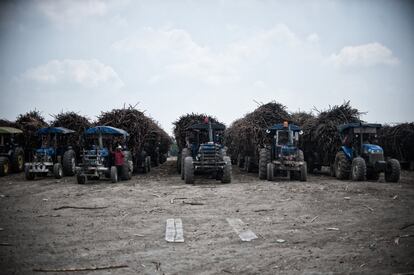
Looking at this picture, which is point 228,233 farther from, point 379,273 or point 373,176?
point 373,176

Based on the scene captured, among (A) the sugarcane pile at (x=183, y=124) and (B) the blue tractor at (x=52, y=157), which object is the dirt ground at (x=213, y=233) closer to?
(B) the blue tractor at (x=52, y=157)

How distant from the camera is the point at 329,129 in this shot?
16.2 metres

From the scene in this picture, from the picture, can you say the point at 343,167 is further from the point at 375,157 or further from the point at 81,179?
the point at 81,179

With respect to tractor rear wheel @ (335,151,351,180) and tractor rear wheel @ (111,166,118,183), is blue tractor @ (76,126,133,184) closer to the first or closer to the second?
tractor rear wheel @ (111,166,118,183)

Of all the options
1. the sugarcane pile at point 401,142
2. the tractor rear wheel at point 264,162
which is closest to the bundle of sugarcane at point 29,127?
the tractor rear wheel at point 264,162

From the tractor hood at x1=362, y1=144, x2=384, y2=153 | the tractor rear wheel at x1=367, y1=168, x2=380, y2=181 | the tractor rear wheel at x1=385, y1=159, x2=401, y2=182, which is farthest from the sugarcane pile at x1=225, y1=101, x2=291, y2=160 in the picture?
the tractor rear wheel at x1=385, y1=159, x2=401, y2=182

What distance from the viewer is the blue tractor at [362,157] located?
506 inches

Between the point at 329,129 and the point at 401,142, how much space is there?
6918mm

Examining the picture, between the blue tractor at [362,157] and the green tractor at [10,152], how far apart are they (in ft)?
51.2

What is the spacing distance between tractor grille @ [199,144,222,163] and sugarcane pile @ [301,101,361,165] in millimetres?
6077

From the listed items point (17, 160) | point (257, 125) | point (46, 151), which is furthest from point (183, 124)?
point (17, 160)

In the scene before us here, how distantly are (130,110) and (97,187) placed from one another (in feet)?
22.6

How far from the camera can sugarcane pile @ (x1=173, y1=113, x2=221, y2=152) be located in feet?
61.1

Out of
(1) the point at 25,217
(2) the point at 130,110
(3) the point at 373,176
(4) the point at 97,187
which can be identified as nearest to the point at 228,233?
(1) the point at 25,217
